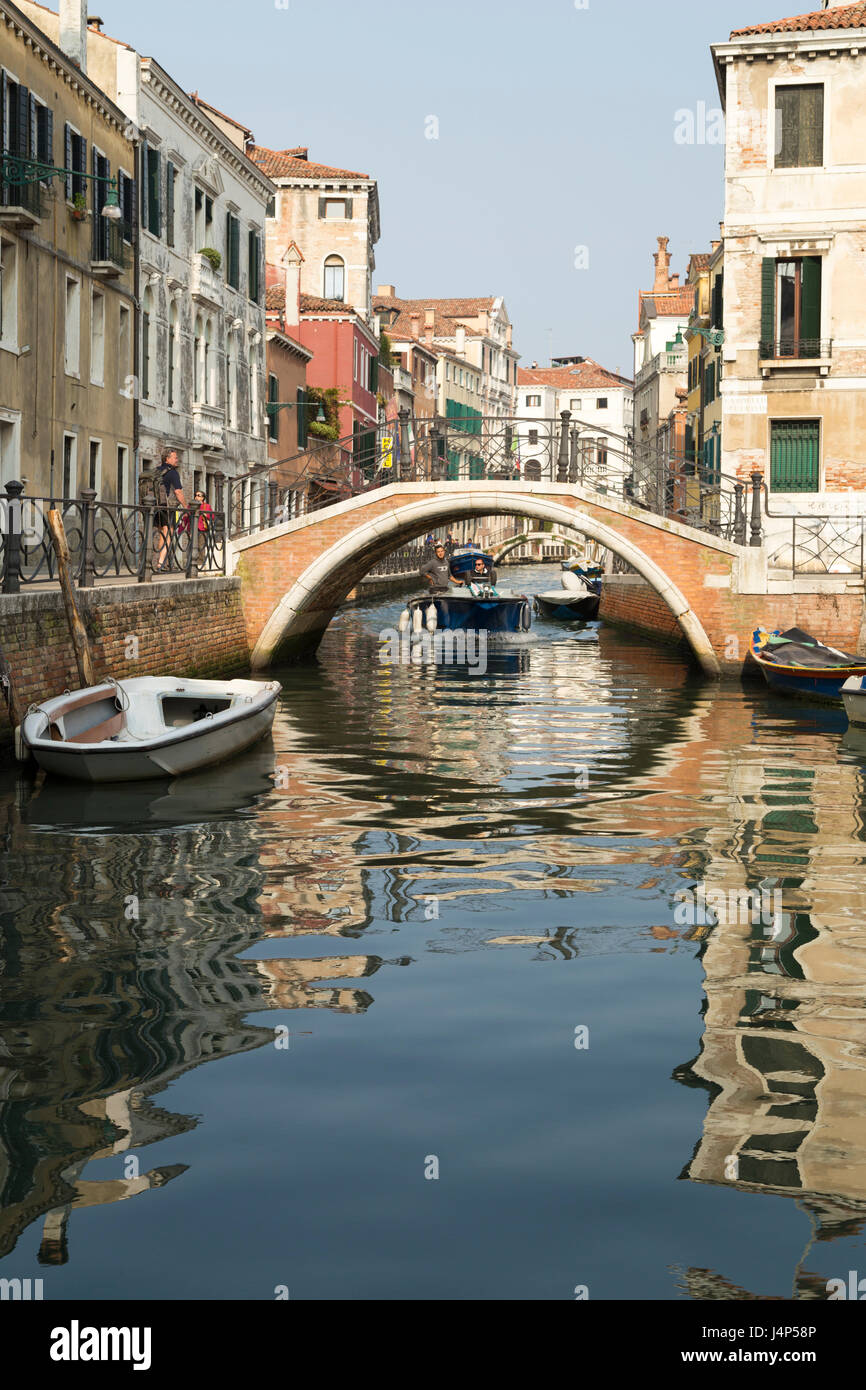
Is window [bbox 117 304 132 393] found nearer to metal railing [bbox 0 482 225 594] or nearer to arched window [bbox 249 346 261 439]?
metal railing [bbox 0 482 225 594]

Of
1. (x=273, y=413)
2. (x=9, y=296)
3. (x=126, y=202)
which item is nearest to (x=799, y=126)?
(x=126, y=202)

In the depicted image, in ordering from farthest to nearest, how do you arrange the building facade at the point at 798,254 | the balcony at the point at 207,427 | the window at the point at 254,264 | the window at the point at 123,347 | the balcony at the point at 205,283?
the window at the point at 254,264 < the balcony at the point at 207,427 < the balcony at the point at 205,283 < the window at the point at 123,347 < the building facade at the point at 798,254

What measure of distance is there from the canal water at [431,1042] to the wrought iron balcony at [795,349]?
42.4 feet

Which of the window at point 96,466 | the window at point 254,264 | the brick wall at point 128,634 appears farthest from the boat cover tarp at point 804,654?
the window at point 254,264

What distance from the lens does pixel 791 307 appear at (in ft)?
76.0

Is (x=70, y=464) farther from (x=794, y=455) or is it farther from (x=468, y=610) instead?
(x=468, y=610)

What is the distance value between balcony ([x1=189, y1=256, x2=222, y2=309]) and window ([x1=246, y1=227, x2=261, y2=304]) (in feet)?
9.06

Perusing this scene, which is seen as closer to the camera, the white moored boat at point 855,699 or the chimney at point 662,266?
the white moored boat at point 855,699

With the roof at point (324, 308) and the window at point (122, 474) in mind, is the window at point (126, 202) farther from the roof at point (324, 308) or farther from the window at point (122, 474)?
the roof at point (324, 308)

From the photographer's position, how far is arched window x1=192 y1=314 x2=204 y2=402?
92.3ft

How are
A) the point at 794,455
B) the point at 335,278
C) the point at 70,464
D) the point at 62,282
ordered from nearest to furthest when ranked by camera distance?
the point at 62,282 → the point at 70,464 → the point at 794,455 → the point at 335,278

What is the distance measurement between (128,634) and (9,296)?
585cm

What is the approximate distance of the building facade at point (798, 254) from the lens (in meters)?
22.6

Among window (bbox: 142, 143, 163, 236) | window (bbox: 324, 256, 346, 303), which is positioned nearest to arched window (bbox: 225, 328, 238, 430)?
window (bbox: 142, 143, 163, 236)
